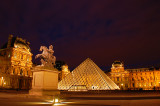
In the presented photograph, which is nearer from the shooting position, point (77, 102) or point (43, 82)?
point (77, 102)

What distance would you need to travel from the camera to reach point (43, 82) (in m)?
10.0

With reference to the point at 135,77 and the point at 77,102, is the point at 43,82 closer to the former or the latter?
the point at 77,102

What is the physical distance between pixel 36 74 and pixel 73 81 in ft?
54.4

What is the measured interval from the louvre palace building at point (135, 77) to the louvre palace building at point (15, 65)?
41121mm

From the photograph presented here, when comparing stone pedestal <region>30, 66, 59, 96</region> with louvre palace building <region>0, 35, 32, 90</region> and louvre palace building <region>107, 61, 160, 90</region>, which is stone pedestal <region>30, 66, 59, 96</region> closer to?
louvre palace building <region>0, 35, 32, 90</region>

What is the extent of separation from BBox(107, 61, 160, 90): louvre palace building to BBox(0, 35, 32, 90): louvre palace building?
41.1 m

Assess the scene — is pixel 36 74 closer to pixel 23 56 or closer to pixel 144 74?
pixel 23 56

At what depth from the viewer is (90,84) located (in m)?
25.9

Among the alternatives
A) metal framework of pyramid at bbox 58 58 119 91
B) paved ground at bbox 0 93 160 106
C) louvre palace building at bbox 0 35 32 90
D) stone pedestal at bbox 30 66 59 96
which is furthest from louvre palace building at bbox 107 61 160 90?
stone pedestal at bbox 30 66 59 96

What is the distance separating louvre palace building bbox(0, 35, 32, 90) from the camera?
41.1 m

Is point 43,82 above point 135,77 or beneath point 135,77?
above

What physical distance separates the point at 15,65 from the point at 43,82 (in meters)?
37.4

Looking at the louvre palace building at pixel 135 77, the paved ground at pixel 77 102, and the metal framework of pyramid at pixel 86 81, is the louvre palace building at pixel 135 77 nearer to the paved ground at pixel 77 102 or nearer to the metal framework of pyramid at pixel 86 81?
the metal framework of pyramid at pixel 86 81

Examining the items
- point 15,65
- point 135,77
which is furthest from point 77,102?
point 135,77
